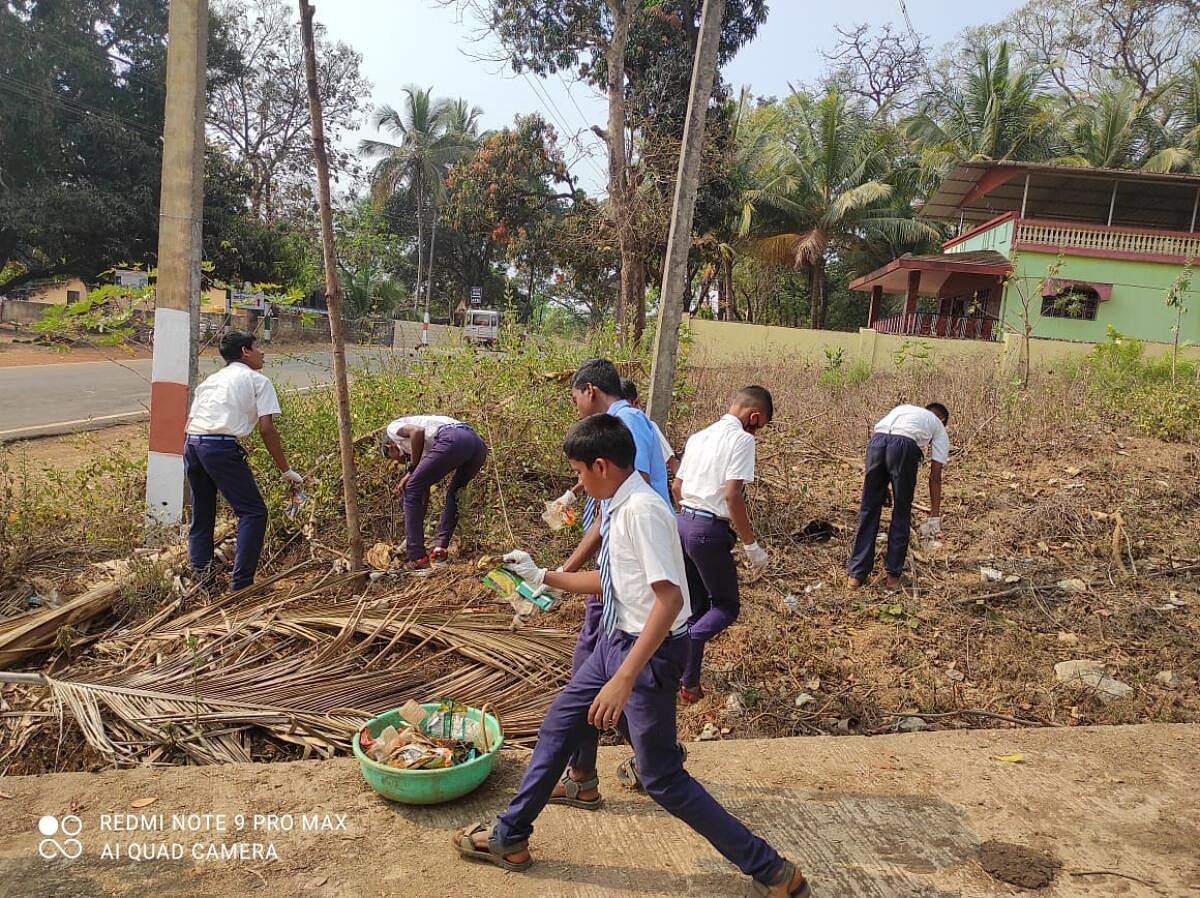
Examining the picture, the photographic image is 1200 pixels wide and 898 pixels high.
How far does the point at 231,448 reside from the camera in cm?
457

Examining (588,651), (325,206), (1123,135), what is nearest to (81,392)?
(325,206)

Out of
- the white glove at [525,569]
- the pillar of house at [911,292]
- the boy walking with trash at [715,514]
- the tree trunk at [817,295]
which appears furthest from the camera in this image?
the tree trunk at [817,295]

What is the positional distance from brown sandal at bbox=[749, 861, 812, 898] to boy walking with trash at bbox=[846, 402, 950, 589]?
322cm

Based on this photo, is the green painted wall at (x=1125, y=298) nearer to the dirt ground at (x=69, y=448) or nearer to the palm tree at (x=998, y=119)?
the palm tree at (x=998, y=119)

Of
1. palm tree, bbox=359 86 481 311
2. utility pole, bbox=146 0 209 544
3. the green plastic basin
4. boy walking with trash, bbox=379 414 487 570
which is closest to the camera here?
the green plastic basin

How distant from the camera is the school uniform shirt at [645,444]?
3.42 metres

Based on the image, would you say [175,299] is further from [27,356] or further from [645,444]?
[27,356]

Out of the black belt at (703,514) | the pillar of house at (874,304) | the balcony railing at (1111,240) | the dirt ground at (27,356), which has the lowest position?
the dirt ground at (27,356)

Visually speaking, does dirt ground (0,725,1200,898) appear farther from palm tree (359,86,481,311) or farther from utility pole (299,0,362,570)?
palm tree (359,86,481,311)

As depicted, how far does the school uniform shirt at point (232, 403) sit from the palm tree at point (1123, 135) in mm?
23952

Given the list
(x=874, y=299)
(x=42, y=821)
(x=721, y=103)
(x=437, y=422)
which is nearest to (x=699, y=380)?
(x=437, y=422)

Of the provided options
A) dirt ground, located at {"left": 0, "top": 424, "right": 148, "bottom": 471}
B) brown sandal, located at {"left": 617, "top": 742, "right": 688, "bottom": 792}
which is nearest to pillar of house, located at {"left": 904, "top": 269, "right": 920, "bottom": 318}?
dirt ground, located at {"left": 0, "top": 424, "right": 148, "bottom": 471}

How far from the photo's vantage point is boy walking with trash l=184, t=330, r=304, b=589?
4539mm

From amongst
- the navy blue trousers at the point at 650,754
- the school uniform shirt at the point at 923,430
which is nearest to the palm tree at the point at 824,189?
the school uniform shirt at the point at 923,430
